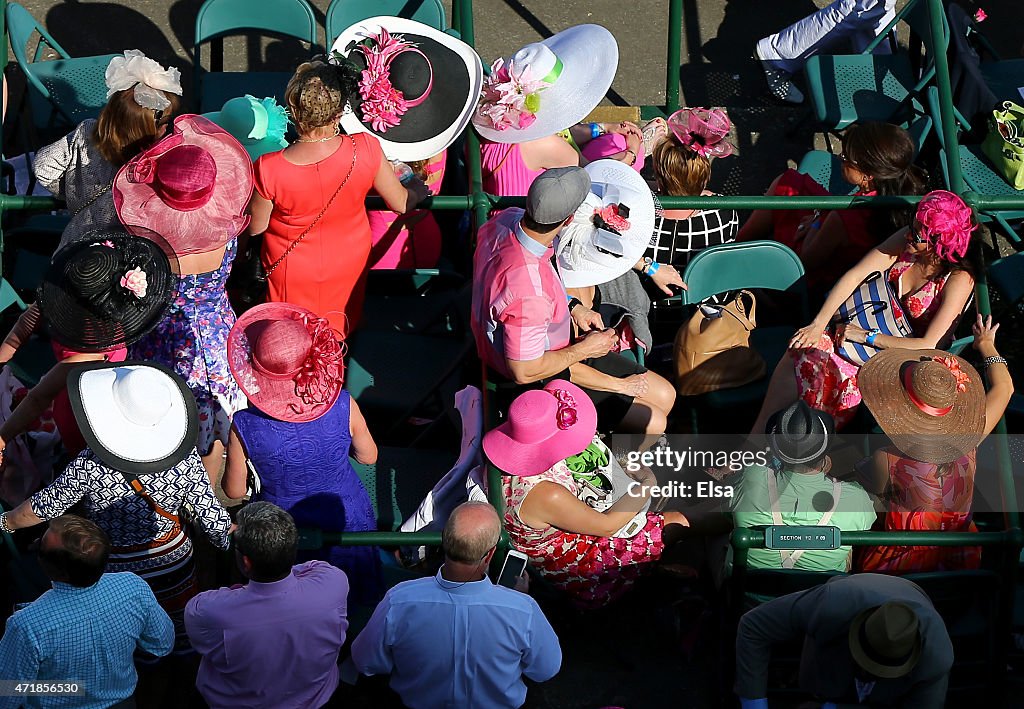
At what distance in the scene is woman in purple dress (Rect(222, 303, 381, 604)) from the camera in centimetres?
389

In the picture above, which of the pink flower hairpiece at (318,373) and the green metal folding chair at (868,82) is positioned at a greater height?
the green metal folding chair at (868,82)

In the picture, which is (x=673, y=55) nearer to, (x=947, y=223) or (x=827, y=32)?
(x=827, y=32)

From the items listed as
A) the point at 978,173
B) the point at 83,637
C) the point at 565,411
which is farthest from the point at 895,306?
the point at 83,637

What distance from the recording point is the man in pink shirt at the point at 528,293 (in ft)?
13.5

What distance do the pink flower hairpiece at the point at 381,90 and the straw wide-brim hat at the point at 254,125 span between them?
1.73 ft

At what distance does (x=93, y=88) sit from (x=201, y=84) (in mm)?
587

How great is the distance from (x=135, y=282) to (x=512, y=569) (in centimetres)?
169

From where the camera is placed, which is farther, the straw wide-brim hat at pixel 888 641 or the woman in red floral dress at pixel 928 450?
the woman in red floral dress at pixel 928 450

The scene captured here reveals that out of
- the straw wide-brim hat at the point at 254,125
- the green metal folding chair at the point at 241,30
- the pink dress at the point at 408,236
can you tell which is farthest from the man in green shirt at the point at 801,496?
the green metal folding chair at the point at 241,30

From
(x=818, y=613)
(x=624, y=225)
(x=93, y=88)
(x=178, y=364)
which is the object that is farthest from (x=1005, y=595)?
(x=93, y=88)

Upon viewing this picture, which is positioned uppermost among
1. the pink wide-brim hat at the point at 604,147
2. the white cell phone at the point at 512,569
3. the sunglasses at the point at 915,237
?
the pink wide-brim hat at the point at 604,147

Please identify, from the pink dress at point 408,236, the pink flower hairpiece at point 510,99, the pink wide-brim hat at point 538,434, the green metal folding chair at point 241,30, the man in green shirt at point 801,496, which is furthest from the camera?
the green metal folding chair at point 241,30

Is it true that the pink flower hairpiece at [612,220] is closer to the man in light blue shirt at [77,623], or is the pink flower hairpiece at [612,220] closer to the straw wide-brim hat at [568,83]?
the straw wide-brim hat at [568,83]

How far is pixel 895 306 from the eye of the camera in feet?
16.3
